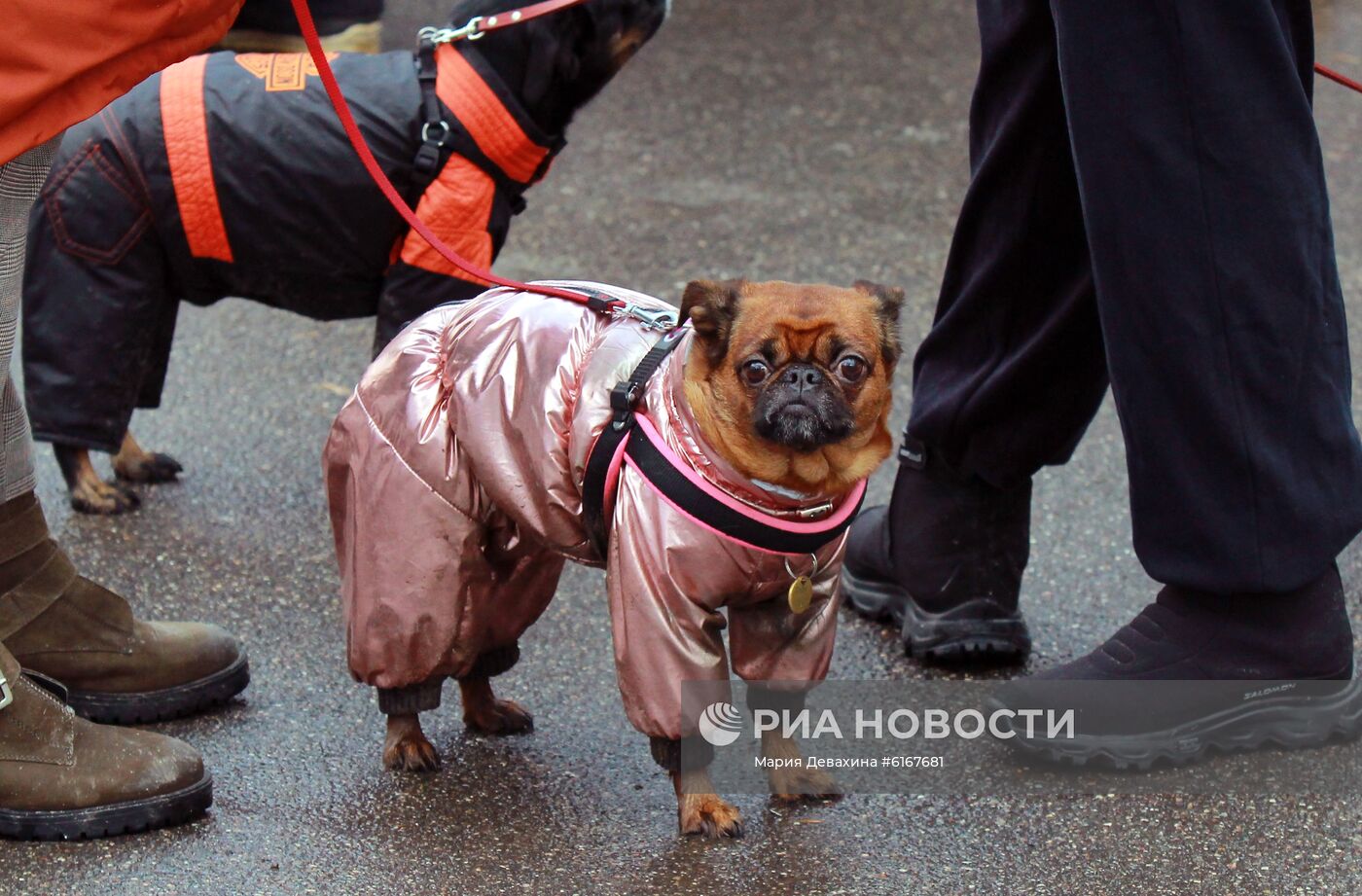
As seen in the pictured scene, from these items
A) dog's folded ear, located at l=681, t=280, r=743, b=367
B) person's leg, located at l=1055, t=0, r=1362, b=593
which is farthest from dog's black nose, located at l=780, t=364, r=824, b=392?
person's leg, located at l=1055, t=0, r=1362, b=593

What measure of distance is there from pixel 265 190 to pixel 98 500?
84 cm

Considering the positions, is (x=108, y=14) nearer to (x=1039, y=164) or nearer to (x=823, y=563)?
(x=823, y=563)

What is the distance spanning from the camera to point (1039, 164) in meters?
2.81

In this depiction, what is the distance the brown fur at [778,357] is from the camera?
7.80 feet

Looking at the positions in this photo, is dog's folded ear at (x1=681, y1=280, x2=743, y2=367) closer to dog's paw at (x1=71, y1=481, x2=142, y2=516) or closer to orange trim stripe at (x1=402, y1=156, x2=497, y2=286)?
orange trim stripe at (x1=402, y1=156, x2=497, y2=286)

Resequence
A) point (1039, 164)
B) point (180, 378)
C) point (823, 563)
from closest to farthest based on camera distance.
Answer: point (823, 563)
point (1039, 164)
point (180, 378)

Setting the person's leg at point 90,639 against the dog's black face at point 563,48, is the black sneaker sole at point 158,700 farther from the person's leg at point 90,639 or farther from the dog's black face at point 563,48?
the dog's black face at point 563,48

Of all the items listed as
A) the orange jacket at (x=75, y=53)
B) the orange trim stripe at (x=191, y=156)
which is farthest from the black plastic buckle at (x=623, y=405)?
the orange trim stripe at (x=191, y=156)

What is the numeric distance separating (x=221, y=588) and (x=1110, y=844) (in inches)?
74.1

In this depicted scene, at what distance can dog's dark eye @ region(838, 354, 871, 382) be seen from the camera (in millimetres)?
2393

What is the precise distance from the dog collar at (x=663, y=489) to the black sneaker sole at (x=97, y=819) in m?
0.78

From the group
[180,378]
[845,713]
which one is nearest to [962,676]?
[845,713]

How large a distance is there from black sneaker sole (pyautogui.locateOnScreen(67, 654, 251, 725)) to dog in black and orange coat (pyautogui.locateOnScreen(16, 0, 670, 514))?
92 cm

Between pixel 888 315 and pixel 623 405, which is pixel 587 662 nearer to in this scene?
pixel 623 405
